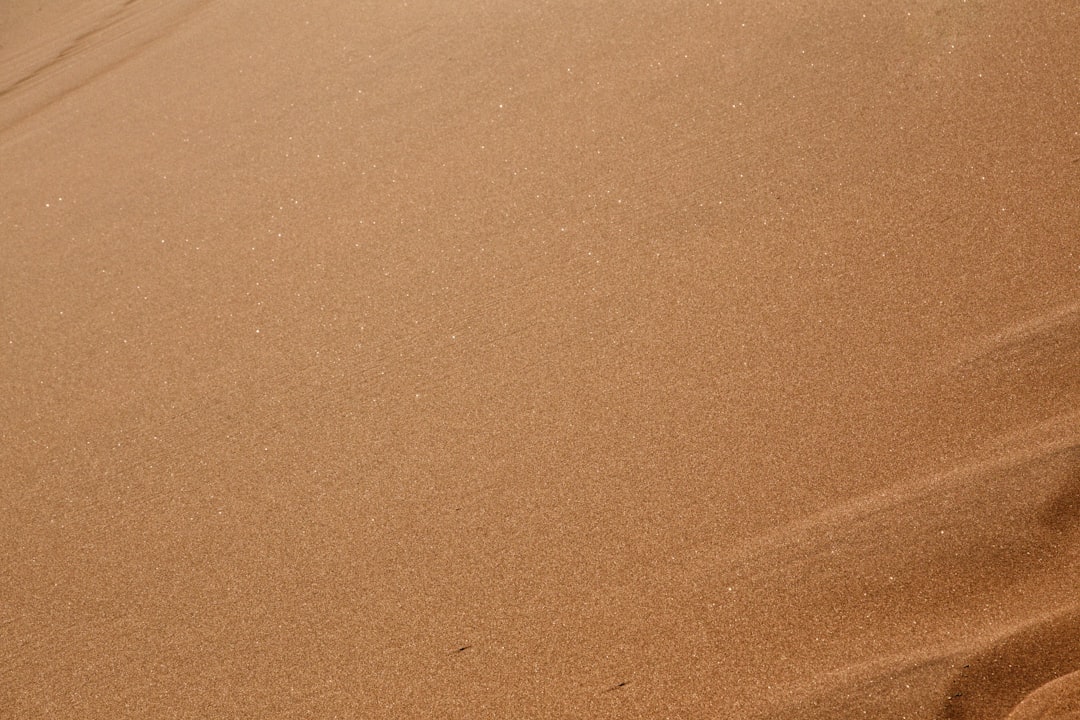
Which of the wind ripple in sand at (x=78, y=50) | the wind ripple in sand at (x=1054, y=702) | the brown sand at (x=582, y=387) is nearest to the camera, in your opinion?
the wind ripple in sand at (x=1054, y=702)

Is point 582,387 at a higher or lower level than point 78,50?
lower

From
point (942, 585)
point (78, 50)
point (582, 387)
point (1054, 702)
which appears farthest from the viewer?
point (78, 50)

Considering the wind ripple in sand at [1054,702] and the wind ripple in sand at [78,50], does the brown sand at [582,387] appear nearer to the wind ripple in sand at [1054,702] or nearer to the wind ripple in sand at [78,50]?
the wind ripple in sand at [1054,702]

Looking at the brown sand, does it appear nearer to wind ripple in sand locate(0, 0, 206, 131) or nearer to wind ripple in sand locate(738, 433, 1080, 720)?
wind ripple in sand locate(738, 433, 1080, 720)

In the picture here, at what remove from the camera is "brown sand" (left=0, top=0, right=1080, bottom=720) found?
1.43 meters

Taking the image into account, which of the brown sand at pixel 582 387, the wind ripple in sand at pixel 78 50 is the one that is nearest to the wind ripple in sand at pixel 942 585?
the brown sand at pixel 582 387

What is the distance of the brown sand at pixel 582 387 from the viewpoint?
143cm

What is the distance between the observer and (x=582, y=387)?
1729mm

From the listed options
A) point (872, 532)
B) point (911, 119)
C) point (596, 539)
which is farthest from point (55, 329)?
point (911, 119)

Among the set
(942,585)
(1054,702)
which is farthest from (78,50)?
(1054,702)

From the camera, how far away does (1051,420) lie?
1.54 meters

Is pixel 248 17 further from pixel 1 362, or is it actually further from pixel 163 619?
pixel 163 619

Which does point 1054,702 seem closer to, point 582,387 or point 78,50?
point 582,387

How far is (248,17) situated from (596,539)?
7.90 ft
